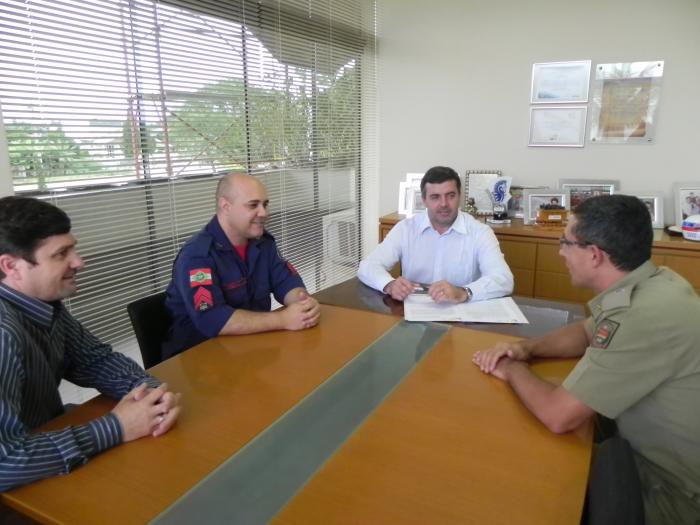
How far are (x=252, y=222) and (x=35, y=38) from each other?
1.08m

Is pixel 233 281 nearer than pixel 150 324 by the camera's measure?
No

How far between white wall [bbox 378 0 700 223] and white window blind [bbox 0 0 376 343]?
566 mm

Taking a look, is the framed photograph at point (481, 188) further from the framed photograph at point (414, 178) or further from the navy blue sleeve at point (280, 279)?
the navy blue sleeve at point (280, 279)

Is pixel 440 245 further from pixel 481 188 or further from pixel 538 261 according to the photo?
pixel 481 188

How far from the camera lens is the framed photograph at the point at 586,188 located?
3.39 metres

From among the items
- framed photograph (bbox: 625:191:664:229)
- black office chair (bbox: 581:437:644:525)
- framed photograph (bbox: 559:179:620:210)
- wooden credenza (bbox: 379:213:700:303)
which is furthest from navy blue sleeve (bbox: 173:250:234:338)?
framed photograph (bbox: 625:191:664:229)

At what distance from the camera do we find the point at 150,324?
68.7 inches

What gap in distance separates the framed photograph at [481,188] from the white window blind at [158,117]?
1.10 meters

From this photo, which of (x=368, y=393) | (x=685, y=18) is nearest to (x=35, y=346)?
(x=368, y=393)

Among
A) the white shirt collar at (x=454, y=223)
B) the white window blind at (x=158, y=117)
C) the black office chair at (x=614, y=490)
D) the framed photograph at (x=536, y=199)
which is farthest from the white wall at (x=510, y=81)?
the black office chair at (x=614, y=490)

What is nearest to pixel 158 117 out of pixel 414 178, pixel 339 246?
pixel 339 246

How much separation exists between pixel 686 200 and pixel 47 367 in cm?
360

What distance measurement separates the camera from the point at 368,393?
1.29 m

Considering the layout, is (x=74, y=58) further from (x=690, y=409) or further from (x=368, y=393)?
(x=690, y=409)
